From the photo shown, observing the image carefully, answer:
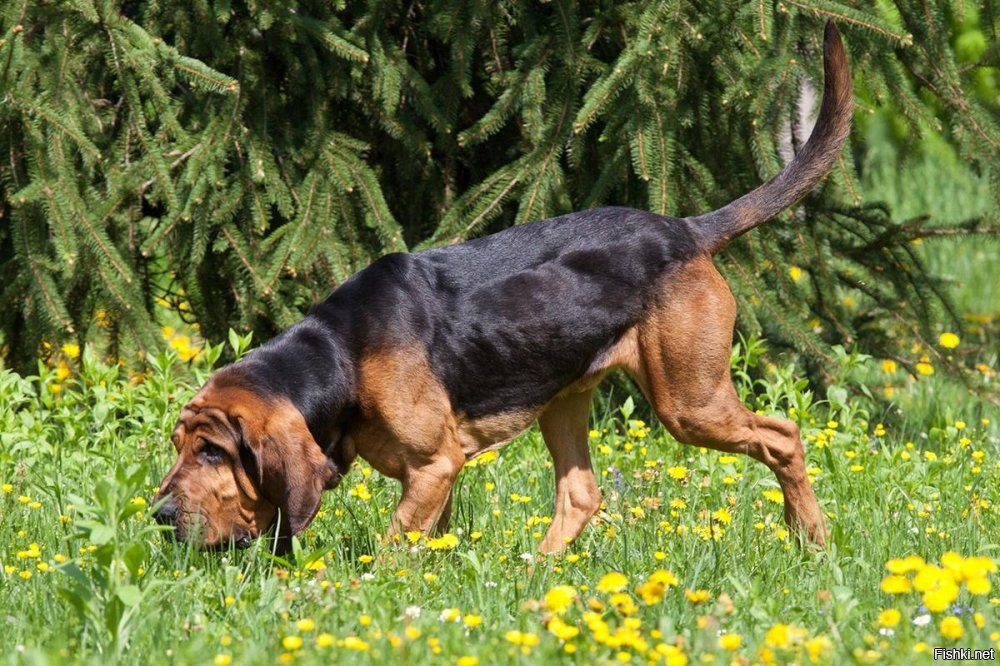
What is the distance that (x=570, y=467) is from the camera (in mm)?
4762

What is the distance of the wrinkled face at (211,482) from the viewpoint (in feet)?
12.5

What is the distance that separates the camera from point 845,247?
6.30 m

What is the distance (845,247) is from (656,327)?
7.31 ft

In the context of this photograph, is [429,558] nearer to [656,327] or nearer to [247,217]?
[656,327]

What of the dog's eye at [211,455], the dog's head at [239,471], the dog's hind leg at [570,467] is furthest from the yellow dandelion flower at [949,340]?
the dog's eye at [211,455]

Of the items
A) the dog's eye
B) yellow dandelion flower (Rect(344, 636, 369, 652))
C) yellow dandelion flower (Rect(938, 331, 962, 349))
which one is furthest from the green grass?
yellow dandelion flower (Rect(938, 331, 962, 349))

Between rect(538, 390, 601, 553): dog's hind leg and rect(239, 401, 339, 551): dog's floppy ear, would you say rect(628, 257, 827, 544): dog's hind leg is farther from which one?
rect(239, 401, 339, 551): dog's floppy ear

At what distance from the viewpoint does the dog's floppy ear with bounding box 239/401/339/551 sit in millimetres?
3807

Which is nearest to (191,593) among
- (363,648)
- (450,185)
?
(363,648)

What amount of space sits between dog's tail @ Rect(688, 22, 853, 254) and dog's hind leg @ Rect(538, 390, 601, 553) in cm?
78

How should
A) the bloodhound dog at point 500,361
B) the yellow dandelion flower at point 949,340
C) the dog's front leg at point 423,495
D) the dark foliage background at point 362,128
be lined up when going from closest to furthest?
the bloodhound dog at point 500,361, the dog's front leg at point 423,495, the dark foliage background at point 362,128, the yellow dandelion flower at point 949,340

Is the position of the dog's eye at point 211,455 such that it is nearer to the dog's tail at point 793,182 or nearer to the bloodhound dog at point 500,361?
the bloodhound dog at point 500,361

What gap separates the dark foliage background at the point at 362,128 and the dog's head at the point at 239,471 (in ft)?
5.26

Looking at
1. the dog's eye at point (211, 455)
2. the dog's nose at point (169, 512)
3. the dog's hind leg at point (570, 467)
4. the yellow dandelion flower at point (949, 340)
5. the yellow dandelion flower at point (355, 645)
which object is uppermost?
the dog's eye at point (211, 455)
